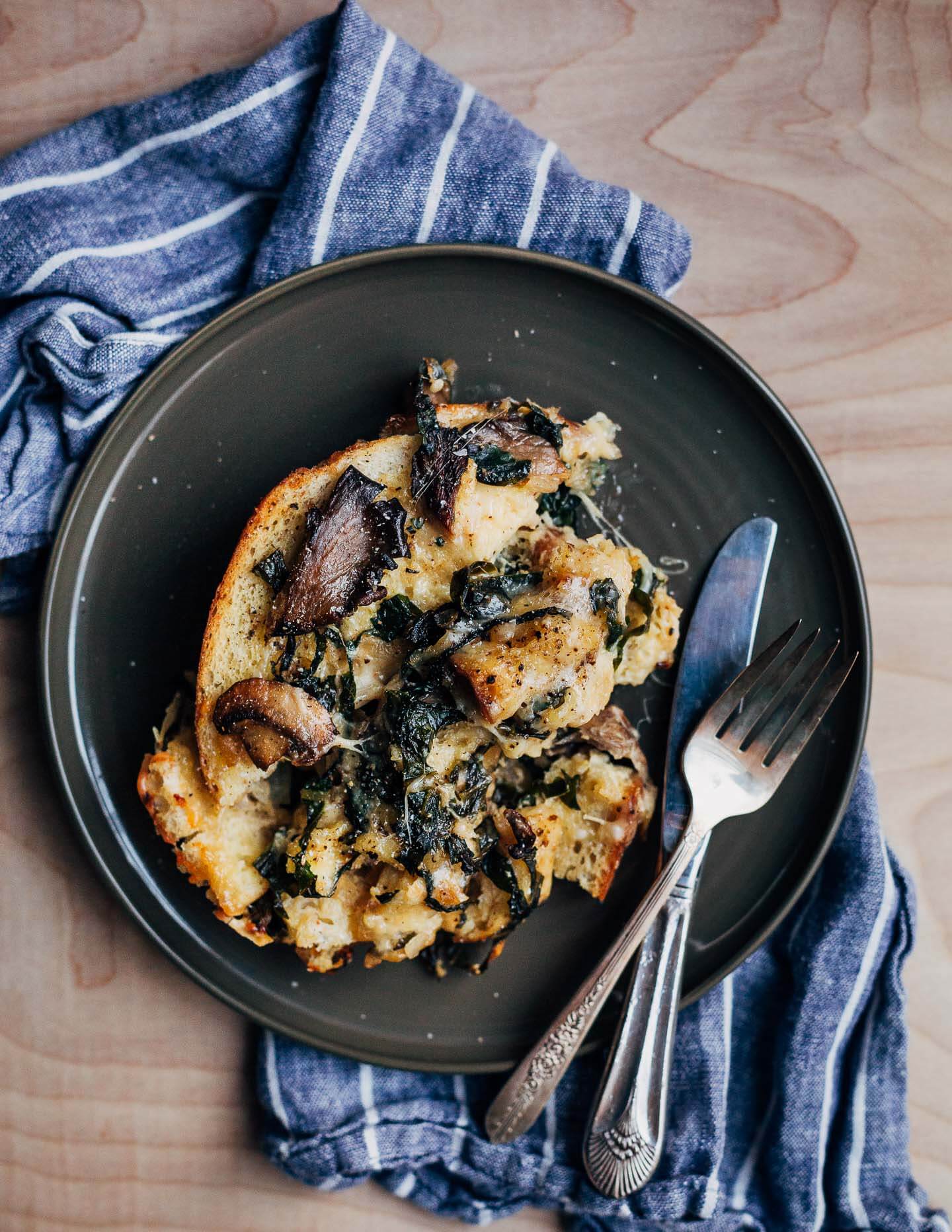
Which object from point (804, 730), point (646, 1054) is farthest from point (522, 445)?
point (646, 1054)

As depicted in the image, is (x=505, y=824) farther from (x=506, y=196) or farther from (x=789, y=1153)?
(x=506, y=196)

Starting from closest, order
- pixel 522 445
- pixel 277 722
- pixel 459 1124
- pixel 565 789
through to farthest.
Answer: pixel 277 722 → pixel 522 445 → pixel 565 789 → pixel 459 1124

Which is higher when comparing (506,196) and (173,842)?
(506,196)

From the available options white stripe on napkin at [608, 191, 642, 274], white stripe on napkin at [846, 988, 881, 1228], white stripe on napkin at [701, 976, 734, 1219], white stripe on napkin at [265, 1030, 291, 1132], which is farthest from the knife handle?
white stripe on napkin at [608, 191, 642, 274]

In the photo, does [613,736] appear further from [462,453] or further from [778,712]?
[462,453]

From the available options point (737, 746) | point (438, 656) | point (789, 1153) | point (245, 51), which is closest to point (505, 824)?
point (438, 656)

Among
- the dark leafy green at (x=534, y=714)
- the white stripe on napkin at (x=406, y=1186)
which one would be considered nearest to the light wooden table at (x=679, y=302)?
the white stripe on napkin at (x=406, y=1186)
